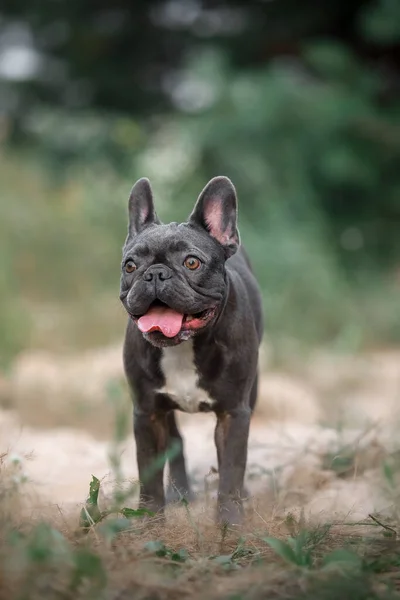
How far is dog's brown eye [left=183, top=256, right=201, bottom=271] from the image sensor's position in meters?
4.01

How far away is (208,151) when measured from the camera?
13539 millimetres

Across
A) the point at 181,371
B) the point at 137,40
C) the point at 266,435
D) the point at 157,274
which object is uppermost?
the point at 137,40

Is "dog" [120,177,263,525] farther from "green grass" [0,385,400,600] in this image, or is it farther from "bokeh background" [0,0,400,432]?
"bokeh background" [0,0,400,432]

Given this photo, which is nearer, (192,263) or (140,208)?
(192,263)

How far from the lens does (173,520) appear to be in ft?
13.2

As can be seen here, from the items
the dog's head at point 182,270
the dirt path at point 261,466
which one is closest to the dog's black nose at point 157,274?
the dog's head at point 182,270

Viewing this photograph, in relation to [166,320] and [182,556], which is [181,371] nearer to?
[166,320]

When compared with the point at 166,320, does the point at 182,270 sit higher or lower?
higher

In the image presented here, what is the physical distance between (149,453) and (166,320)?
874 mm

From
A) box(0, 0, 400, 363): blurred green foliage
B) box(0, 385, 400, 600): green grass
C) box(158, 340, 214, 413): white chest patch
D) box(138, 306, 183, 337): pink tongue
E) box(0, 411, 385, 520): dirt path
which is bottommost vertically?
box(0, 385, 400, 600): green grass

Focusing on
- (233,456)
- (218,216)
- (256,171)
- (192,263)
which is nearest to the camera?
(192,263)

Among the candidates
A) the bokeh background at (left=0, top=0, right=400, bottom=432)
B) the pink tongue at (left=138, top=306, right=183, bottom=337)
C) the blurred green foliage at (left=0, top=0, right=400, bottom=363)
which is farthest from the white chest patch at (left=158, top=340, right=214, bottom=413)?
the blurred green foliage at (left=0, top=0, right=400, bottom=363)

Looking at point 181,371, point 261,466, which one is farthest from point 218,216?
point 261,466

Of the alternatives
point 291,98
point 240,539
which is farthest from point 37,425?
point 291,98
